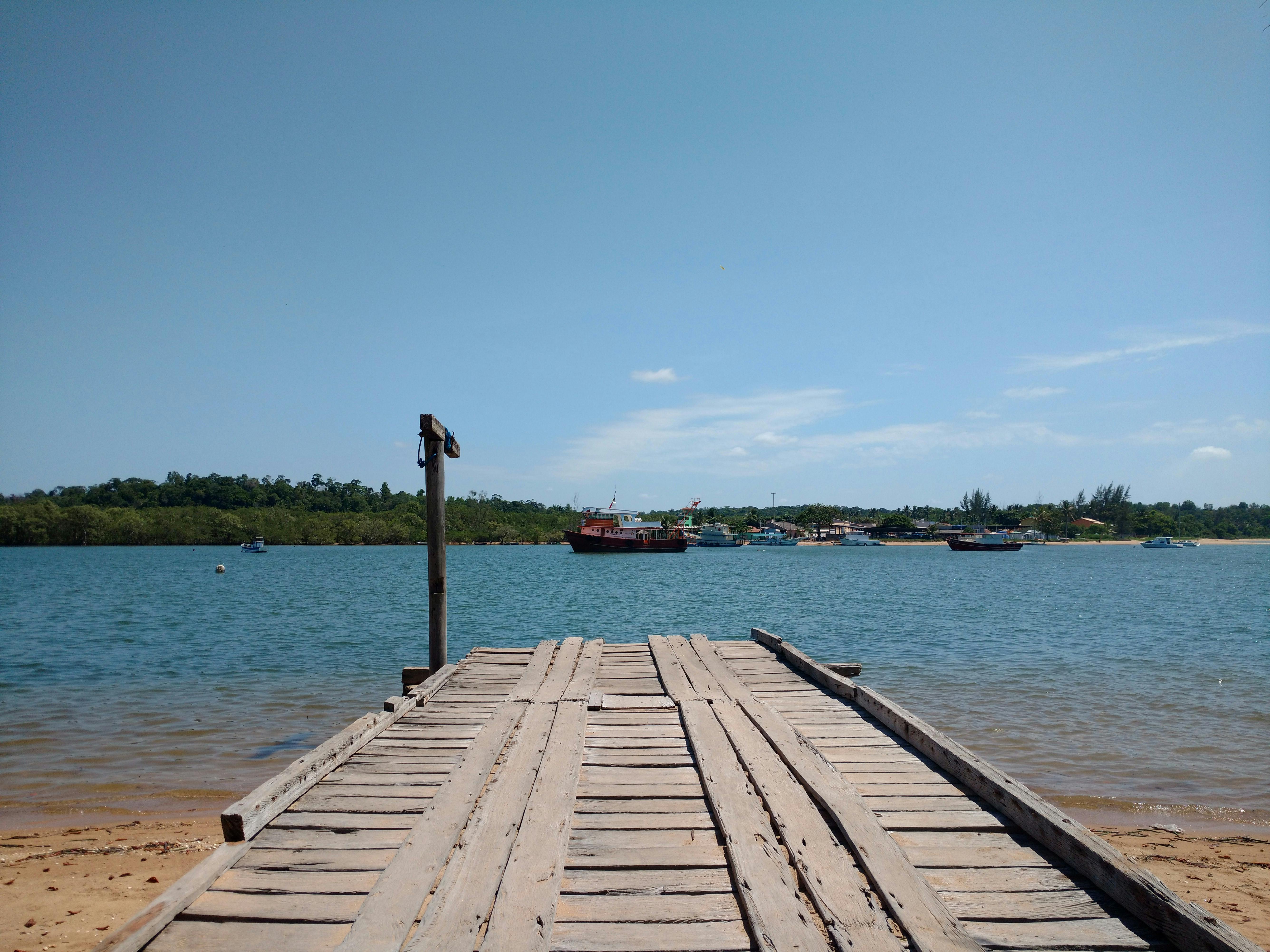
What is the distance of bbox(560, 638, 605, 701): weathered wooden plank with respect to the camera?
637 cm

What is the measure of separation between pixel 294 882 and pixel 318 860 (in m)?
0.20

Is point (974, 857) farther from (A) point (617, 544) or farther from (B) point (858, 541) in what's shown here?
(B) point (858, 541)

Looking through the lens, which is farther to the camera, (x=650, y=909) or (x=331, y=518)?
(x=331, y=518)

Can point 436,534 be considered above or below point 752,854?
above

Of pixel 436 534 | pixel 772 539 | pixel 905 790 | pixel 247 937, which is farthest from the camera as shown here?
pixel 772 539

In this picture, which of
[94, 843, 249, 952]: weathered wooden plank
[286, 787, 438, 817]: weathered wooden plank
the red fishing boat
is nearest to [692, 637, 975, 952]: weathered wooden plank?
[286, 787, 438, 817]: weathered wooden plank

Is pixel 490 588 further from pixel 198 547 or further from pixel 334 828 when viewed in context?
pixel 198 547

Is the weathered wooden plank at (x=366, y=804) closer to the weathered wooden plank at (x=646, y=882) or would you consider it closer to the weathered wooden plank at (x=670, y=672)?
the weathered wooden plank at (x=646, y=882)

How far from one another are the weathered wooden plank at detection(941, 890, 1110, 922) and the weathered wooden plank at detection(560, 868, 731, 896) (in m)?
0.92

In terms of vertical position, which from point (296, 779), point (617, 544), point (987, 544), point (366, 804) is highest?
point (296, 779)

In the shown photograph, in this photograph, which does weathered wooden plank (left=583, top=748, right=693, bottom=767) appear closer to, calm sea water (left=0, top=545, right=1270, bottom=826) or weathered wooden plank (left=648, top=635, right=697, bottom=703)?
weathered wooden plank (left=648, top=635, right=697, bottom=703)

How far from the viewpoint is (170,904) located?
2.69 metres

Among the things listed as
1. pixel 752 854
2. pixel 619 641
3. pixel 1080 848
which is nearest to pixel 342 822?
pixel 752 854

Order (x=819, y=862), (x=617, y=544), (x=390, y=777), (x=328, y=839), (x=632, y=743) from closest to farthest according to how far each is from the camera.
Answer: (x=819, y=862), (x=328, y=839), (x=390, y=777), (x=632, y=743), (x=617, y=544)
